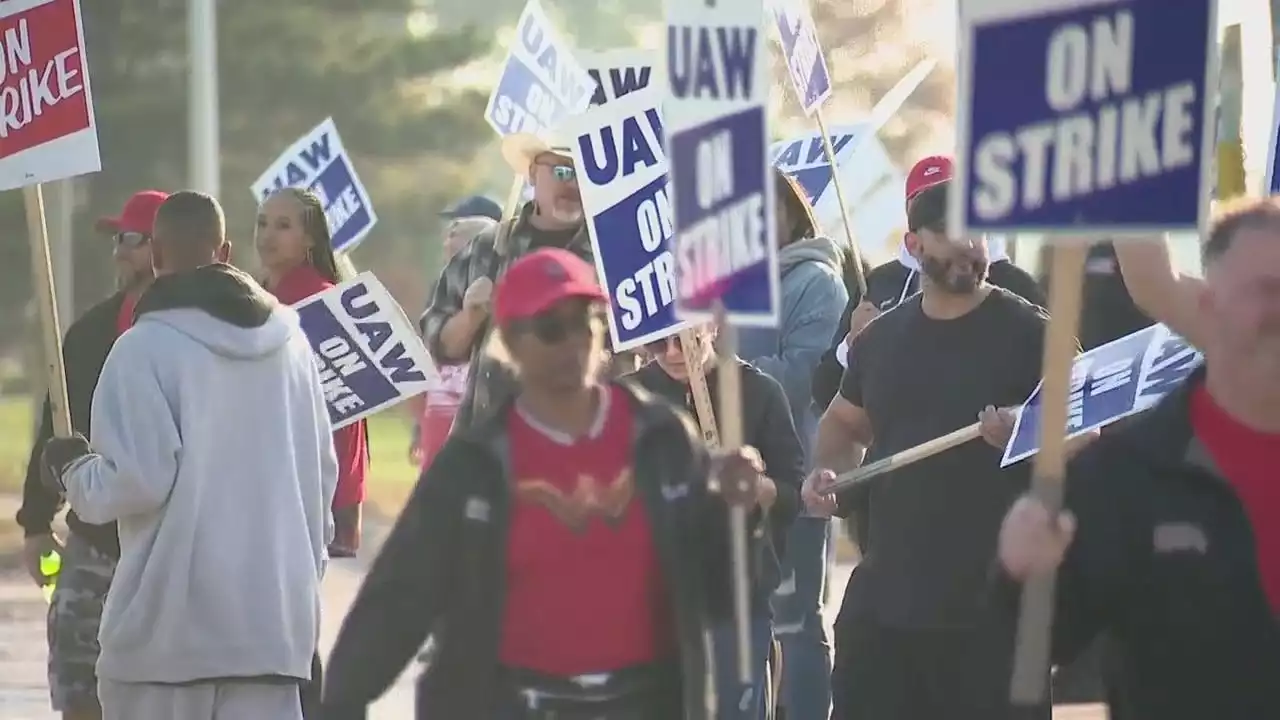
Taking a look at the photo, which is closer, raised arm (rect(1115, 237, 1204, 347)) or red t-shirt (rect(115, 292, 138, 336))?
raised arm (rect(1115, 237, 1204, 347))

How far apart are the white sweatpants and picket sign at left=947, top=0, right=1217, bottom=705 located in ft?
9.76

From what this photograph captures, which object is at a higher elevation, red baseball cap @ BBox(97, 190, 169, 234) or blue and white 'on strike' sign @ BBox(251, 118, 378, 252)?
red baseball cap @ BBox(97, 190, 169, 234)

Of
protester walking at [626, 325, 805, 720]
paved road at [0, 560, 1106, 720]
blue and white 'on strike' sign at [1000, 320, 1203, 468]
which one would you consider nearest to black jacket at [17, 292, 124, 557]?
protester walking at [626, 325, 805, 720]

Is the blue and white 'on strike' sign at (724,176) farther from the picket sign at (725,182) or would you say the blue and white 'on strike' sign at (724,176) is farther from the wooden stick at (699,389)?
the wooden stick at (699,389)

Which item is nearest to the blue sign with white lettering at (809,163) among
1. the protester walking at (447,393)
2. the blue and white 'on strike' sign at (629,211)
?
the protester walking at (447,393)

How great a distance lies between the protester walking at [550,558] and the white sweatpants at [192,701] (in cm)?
157

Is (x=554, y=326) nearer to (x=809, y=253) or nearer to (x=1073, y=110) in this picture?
(x=1073, y=110)

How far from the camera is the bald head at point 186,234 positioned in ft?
21.8

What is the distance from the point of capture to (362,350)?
849cm

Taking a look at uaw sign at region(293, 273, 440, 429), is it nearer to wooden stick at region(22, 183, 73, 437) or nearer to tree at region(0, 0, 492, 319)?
wooden stick at region(22, 183, 73, 437)

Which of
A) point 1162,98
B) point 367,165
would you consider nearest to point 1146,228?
point 1162,98

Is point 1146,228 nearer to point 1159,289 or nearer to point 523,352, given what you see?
point 1159,289

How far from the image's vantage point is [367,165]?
112ft

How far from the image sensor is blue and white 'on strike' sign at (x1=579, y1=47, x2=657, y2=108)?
902 cm
